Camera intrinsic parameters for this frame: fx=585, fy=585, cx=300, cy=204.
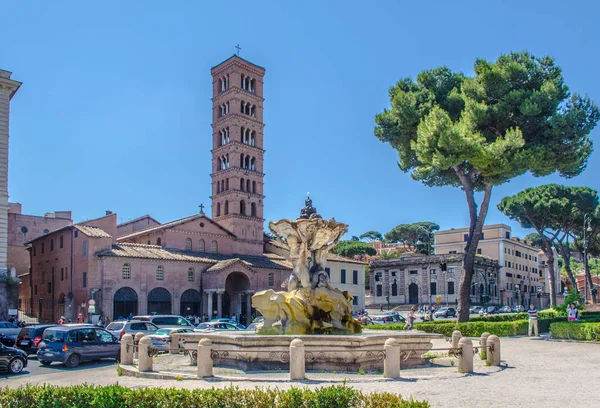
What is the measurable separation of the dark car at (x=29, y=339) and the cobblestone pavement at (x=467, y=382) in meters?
5.86

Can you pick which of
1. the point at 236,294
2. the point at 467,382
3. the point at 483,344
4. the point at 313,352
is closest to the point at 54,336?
the point at 313,352

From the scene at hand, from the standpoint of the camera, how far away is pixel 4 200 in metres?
39.0

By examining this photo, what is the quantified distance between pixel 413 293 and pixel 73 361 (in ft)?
213

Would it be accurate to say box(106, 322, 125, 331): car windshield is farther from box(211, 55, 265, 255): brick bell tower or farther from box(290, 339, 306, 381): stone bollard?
box(211, 55, 265, 255): brick bell tower

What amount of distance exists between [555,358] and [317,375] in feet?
31.8

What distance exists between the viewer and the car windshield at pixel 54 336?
62.1 feet

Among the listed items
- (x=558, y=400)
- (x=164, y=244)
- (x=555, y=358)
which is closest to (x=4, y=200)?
(x=164, y=244)

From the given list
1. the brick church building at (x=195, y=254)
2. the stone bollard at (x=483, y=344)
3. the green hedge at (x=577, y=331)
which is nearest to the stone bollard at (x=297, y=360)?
the stone bollard at (x=483, y=344)

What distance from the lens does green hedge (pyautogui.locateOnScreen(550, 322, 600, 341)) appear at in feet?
85.4

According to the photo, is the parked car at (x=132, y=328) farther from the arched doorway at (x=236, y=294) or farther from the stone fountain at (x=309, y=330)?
the arched doorway at (x=236, y=294)

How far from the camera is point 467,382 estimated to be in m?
13.3

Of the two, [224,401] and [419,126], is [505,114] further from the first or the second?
[224,401]

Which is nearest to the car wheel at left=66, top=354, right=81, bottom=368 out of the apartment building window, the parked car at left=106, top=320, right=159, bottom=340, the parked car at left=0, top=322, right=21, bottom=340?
the parked car at left=106, top=320, right=159, bottom=340

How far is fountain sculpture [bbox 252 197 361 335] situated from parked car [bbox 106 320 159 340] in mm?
8206
